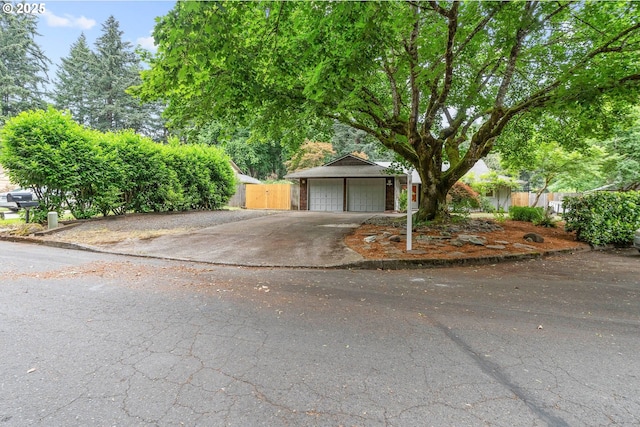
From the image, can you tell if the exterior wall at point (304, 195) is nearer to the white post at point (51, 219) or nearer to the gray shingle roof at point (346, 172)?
the gray shingle roof at point (346, 172)

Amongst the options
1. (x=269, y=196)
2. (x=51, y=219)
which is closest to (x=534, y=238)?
(x=51, y=219)

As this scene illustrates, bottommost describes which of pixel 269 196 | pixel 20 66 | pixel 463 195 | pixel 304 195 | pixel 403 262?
pixel 403 262

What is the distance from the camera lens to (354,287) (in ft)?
16.1

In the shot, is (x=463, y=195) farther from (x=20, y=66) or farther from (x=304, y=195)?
(x=20, y=66)

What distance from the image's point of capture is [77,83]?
121ft

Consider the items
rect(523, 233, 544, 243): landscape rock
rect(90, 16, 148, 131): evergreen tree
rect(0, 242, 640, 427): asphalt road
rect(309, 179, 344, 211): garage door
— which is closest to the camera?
rect(0, 242, 640, 427): asphalt road

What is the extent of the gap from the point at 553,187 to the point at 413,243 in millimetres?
32112

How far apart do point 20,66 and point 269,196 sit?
1187 inches

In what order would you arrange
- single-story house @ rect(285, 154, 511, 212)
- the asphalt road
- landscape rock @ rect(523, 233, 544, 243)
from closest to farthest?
the asphalt road → landscape rock @ rect(523, 233, 544, 243) → single-story house @ rect(285, 154, 511, 212)

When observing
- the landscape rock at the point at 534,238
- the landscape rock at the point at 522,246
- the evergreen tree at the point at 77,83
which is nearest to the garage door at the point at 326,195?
the landscape rock at the point at 534,238

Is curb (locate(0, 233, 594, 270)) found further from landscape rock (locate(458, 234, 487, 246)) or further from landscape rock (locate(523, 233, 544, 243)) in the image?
landscape rock (locate(523, 233, 544, 243))

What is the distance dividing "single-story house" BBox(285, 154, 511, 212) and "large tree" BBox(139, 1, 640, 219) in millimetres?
8676

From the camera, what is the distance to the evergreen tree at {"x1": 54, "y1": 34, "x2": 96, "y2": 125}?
36.7 meters

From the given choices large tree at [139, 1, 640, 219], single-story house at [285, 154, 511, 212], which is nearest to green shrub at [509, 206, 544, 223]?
large tree at [139, 1, 640, 219]
